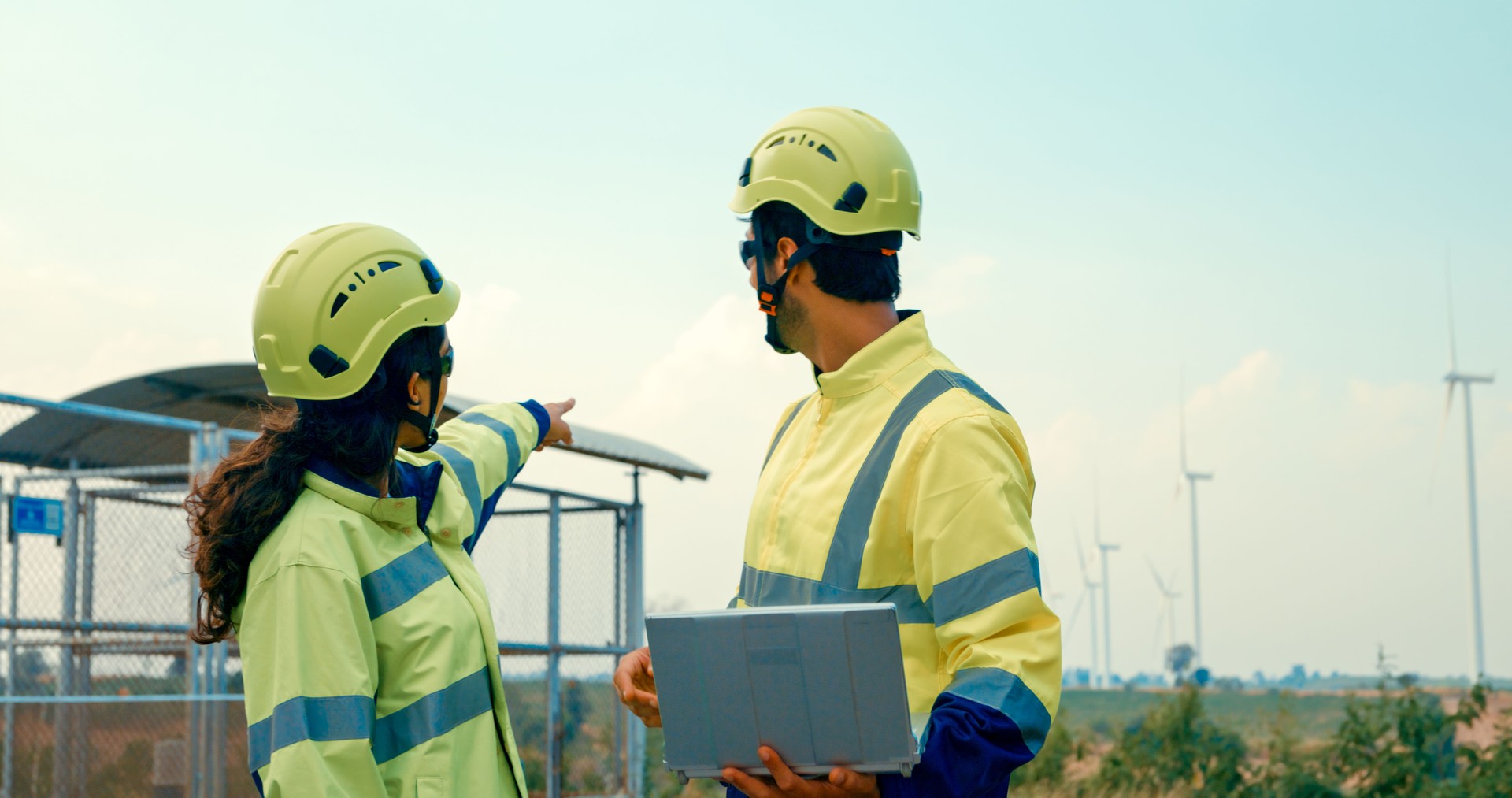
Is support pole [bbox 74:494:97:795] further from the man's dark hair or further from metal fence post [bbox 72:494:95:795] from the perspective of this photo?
the man's dark hair

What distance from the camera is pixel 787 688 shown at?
7.29ft

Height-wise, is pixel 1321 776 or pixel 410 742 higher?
pixel 410 742

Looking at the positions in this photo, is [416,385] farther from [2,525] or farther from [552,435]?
[2,525]

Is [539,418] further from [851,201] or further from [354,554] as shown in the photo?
[851,201]

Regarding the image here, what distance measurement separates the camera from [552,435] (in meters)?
4.11

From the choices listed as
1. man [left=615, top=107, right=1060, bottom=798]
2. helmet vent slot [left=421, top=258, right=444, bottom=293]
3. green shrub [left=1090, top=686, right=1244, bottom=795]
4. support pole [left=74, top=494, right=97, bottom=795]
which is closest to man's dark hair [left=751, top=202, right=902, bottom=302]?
man [left=615, top=107, right=1060, bottom=798]

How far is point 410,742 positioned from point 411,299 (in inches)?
40.2

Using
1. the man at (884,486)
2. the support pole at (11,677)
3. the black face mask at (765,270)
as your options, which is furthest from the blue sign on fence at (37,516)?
the black face mask at (765,270)

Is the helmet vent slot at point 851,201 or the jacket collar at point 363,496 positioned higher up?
the helmet vent slot at point 851,201

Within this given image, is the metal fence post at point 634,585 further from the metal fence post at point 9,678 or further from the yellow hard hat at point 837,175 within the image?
the yellow hard hat at point 837,175

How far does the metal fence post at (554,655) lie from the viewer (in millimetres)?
10180

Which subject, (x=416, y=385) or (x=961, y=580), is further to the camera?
(x=416, y=385)

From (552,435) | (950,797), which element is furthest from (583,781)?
(950,797)

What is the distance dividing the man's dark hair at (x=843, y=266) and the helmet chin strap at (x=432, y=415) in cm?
89
